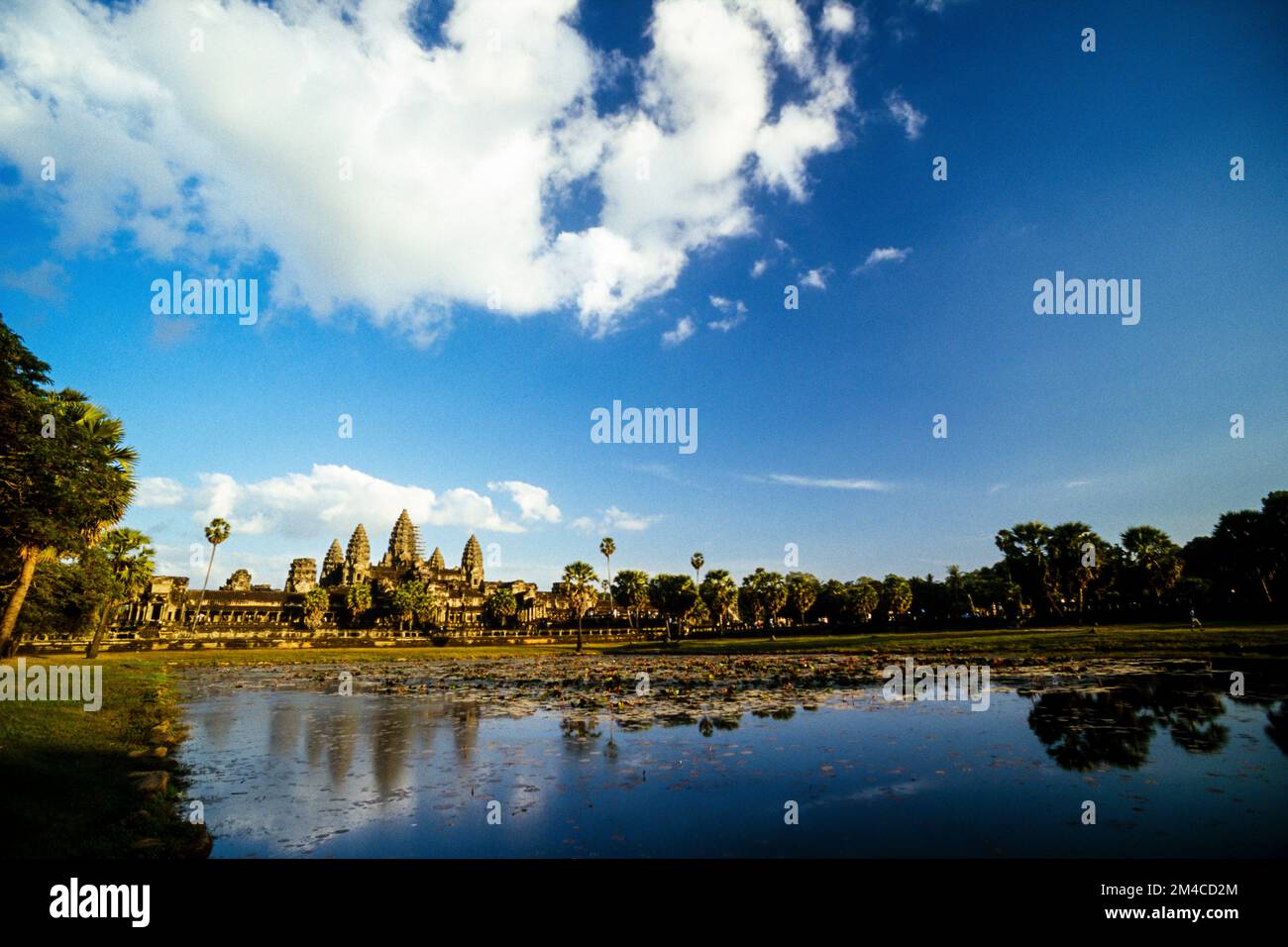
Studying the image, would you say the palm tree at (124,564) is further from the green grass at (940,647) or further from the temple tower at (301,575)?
the temple tower at (301,575)

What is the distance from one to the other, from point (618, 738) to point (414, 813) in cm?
804

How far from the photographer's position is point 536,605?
A: 544ft

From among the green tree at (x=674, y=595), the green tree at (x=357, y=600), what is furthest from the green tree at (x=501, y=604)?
the green tree at (x=674, y=595)

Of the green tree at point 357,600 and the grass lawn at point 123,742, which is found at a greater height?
the grass lawn at point 123,742

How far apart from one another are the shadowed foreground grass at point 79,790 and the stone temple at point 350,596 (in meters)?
77.1

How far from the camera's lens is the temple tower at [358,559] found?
15052cm

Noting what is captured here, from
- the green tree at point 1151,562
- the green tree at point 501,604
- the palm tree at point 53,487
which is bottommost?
the green tree at point 501,604

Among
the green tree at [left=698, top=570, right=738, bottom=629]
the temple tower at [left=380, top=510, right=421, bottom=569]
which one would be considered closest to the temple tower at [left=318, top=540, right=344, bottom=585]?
the temple tower at [left=380, top=510, right=421, bottom=569]

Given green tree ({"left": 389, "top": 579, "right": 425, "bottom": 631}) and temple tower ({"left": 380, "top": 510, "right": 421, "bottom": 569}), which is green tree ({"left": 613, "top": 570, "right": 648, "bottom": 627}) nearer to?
green tree ({"left": 389, "top": 579, "right": 425, "bottom": 631})

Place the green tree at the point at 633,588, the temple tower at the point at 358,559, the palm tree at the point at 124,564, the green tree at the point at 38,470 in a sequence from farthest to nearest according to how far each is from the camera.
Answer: the temple tower at the point at 358,559 < the green tree at the point at 633,588 < the palm tree at the point at 124,564 < the green tree at the point at 38,470

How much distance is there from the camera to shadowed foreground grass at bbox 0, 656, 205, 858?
31.5 ft

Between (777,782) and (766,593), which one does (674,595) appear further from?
(777,782)

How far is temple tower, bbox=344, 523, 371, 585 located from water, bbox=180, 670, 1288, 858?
141 meters
